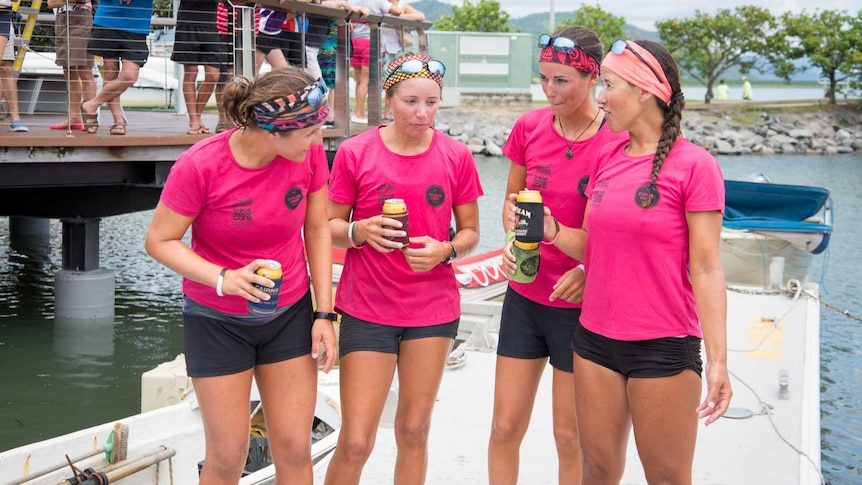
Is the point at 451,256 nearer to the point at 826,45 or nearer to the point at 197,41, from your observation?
the point at 197,41

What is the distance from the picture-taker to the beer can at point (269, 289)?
11.1 feet

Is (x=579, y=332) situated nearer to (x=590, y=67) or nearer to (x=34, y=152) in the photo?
(x=590, y=67)

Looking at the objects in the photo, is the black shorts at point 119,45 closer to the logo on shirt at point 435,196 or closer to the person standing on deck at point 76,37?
the person standing on deck at point 76,37

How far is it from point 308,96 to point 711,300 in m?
1.60

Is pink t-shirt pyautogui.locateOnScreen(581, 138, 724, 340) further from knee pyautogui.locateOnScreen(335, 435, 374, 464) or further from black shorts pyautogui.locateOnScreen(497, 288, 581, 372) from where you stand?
knee pyautogui.locateOnScreen(335, 435, 374, 464)

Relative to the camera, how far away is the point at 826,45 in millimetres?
55562

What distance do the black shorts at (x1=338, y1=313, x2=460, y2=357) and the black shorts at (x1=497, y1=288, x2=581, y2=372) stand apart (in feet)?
0.98

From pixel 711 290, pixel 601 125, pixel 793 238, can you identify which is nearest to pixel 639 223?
pixel 711 290

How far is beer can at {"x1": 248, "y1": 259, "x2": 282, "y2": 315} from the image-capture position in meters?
3.37

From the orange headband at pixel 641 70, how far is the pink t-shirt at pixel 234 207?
1.24m

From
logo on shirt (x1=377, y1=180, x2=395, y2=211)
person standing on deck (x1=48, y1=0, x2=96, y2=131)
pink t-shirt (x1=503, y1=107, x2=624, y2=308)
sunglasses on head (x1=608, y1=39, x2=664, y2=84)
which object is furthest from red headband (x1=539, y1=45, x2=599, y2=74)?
person standing on deck (x1=48, y1=0, x2=96, y2=131)

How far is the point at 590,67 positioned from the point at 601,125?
0.25m

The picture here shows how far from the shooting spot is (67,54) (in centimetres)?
845

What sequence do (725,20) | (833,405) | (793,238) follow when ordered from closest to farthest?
1. (833,405)
2. (793,238)
3. (725,20)
